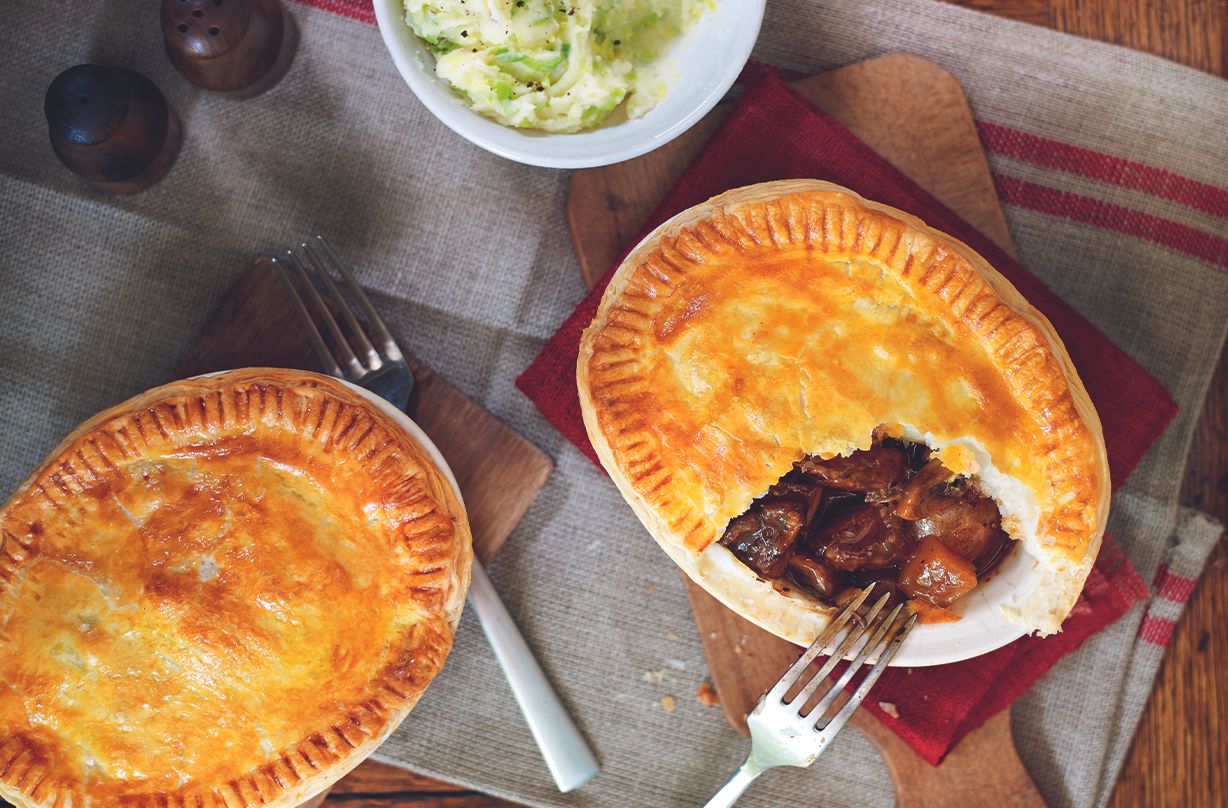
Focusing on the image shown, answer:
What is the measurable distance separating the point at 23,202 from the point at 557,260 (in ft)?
5.17

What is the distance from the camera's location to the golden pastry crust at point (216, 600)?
2.29 meters

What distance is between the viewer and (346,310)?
8.67 ft

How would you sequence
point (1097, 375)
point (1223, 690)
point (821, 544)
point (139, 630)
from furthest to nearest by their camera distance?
point (1223, 690) → point (1097, 375) → point (821, 544) → point (139, 630)

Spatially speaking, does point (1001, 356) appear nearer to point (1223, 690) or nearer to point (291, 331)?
point (1223, 690)

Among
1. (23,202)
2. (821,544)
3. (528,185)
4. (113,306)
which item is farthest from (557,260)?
(23,202)

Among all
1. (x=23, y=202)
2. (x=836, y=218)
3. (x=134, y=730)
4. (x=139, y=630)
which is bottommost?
(x=134, y=730)

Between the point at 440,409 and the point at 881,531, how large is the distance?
1268 millimetres

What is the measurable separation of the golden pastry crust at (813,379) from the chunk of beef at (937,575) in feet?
0.58

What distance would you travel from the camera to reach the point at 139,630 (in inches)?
90.0

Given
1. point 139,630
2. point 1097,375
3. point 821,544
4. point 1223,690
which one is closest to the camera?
point 139,630

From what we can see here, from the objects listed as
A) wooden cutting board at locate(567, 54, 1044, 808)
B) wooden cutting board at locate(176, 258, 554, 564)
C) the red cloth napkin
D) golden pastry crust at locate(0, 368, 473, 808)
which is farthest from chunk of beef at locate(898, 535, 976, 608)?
golden pastry crust at locate(0, 368, 473, 808)

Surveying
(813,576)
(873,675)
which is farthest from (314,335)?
(873,675)

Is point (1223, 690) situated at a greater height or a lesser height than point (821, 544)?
lesser

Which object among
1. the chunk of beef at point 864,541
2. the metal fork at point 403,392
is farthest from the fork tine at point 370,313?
the chunk of beef at point 864,541
